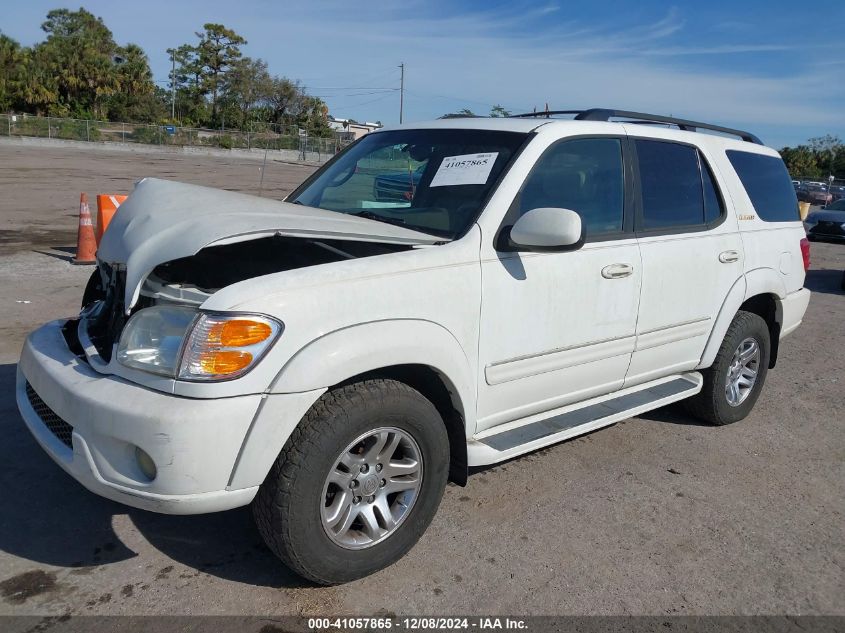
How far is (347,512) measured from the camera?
297 cm

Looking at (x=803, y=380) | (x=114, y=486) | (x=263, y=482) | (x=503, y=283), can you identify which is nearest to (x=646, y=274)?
(x=503, y=283)

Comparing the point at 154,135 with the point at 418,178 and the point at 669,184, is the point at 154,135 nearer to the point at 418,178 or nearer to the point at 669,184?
the point at 418,178

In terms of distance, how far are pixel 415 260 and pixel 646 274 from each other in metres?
1.58

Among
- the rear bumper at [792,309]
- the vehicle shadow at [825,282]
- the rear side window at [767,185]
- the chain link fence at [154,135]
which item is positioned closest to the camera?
the rear side window at [767,185]

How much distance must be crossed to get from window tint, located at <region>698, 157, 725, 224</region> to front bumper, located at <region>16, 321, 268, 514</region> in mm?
3281

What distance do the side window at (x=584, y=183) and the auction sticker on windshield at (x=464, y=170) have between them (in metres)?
0.22

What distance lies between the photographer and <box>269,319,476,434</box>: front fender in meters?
2.66

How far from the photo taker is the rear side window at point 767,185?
4.99 meters

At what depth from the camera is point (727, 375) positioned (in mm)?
4930

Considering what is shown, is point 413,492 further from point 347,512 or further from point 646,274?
point 646,274

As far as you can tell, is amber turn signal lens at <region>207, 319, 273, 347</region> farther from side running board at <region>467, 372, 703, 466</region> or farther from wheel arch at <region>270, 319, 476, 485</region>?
side running board at <region>467, 372, 703, 466</region>

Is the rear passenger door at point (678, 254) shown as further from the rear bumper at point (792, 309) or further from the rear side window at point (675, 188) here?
the rear bumper at point (792, 309)

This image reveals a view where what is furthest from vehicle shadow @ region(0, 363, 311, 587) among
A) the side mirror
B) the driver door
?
the side mirror

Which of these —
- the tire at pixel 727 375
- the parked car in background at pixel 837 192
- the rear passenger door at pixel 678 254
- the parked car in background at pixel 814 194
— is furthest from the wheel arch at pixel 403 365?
the parked car in background at pixel 837 192
